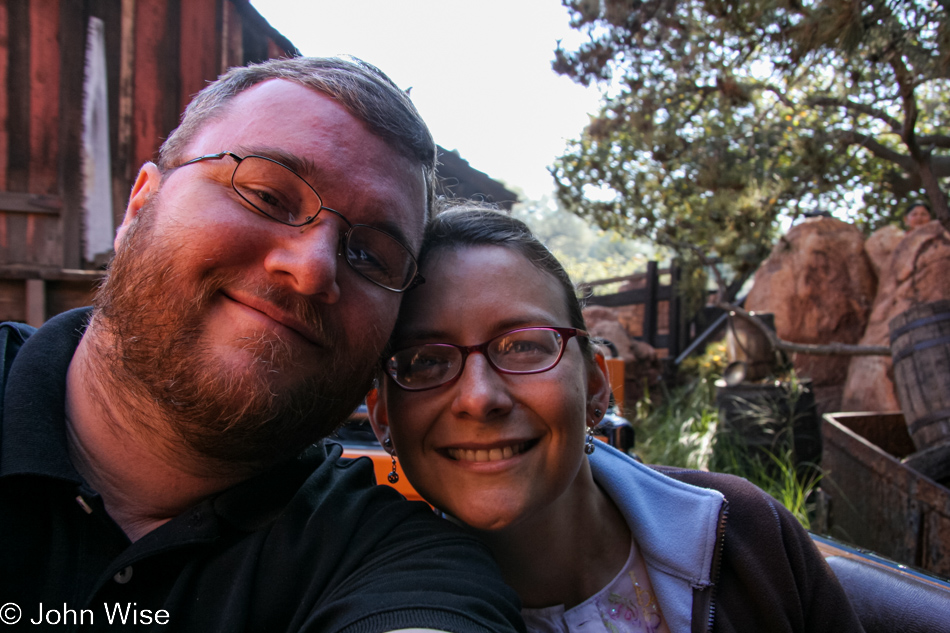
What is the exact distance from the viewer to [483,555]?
49.1 inches

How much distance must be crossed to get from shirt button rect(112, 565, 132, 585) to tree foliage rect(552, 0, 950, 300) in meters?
4.30

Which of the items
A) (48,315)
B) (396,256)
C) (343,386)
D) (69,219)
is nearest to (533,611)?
(343,386)

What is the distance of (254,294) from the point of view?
117 cm

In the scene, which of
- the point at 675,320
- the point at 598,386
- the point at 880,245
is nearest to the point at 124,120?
the point at 598,386

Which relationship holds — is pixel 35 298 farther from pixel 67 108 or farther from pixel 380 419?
pixel 380 419

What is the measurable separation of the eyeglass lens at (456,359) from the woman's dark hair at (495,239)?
0.68 feet

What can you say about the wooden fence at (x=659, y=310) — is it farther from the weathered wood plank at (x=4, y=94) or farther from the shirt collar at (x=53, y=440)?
the shirt collar at (x=53, y=440)

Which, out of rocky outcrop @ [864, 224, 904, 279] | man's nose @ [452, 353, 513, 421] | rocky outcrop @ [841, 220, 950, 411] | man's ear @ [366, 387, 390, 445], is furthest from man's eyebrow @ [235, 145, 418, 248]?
rocky outcrop @ [864, 224, 904, 279]

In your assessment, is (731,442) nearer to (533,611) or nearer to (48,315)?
(533,611)

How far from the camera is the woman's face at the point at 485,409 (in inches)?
53.4

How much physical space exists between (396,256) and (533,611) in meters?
0.93

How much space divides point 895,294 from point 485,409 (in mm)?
9012

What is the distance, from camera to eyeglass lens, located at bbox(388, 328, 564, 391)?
1.44 m

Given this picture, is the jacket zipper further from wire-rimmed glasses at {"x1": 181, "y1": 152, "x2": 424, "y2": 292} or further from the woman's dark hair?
wire-rimmed glasses at {"x1": 181, "y1": 152, "x2": 424, "y2": 292}
